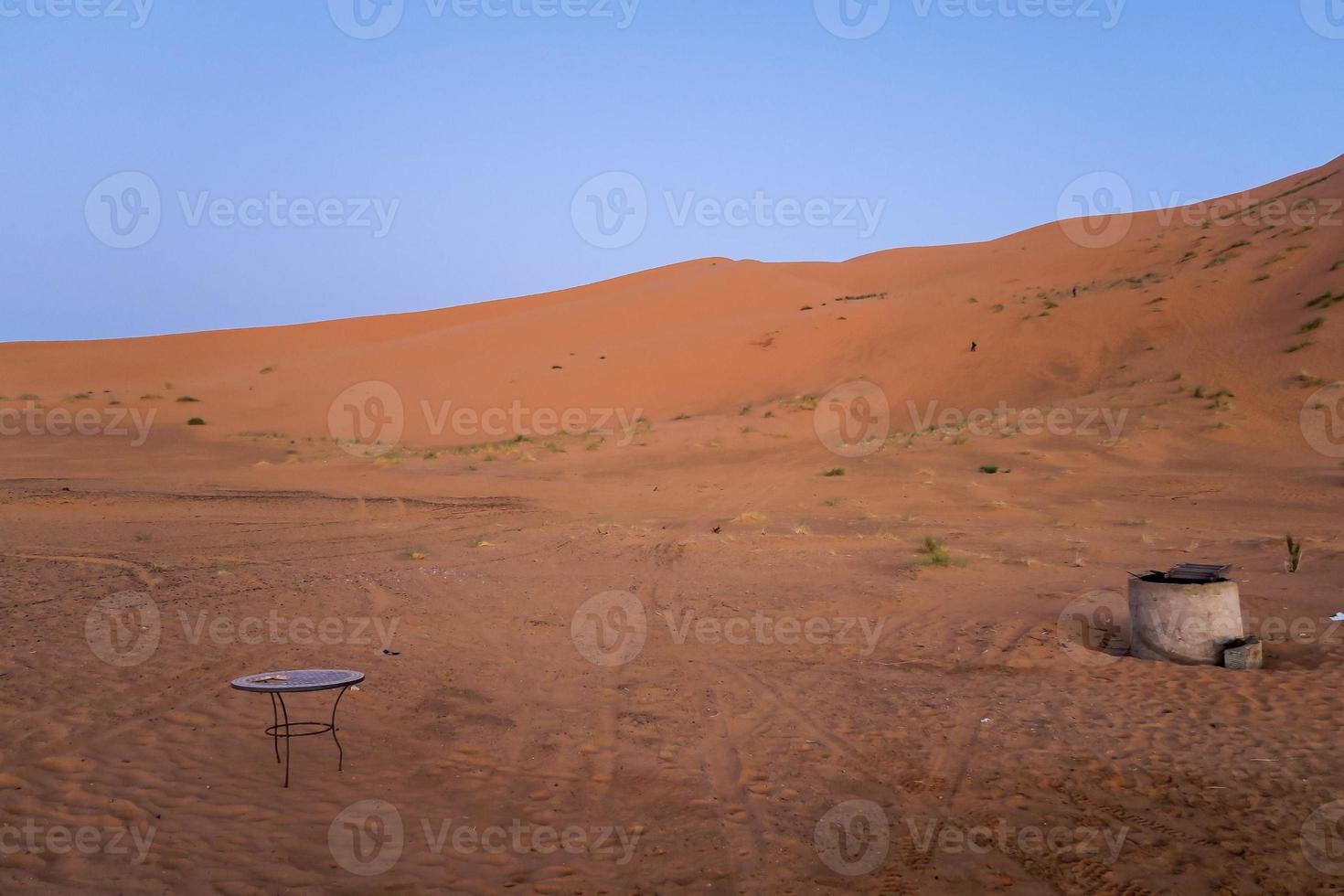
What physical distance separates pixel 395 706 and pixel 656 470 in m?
15.8

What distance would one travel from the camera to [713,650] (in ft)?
31.1

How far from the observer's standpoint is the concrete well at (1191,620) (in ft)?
28.3

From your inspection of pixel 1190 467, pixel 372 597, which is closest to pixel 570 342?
pixel 1190 467
